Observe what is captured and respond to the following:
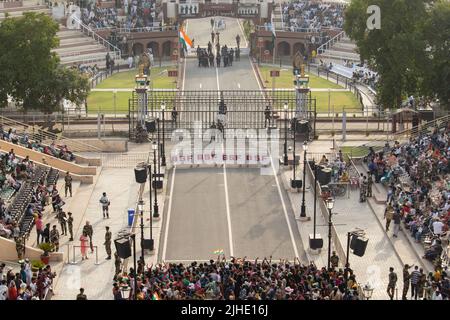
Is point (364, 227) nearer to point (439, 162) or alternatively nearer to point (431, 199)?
point (431, 199)

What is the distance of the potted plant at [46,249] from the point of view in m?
37.0

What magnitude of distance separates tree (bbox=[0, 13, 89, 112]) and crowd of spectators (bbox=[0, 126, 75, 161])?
27.6 ft

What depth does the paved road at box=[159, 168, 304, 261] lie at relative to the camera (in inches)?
1577

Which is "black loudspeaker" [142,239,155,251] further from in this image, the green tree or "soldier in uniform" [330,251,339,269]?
the green tree

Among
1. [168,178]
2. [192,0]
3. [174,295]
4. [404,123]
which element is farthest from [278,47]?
[174,295]

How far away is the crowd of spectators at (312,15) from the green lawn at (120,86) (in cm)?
1533

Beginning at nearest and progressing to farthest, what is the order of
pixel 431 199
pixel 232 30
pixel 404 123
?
pixel 431 199, pixel 404 123, pixel 232 30

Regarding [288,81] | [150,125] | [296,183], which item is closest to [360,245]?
[296,183]

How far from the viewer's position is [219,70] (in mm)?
83938

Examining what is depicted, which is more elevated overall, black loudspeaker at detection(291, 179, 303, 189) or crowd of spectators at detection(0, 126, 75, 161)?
crowd of spectators at detection(0, 126, 75, 161)

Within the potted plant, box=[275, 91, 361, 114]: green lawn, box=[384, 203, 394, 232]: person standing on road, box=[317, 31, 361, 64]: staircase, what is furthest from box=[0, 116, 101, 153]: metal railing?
box=[317, 31, 361, 64]: staircase

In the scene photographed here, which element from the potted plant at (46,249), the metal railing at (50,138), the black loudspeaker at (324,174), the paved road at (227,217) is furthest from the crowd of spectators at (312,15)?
the potted plant at (46,249)

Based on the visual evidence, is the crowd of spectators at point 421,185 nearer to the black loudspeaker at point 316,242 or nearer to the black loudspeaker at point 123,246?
the black loudspeaker at point 316,242

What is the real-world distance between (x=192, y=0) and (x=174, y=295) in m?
68.8
